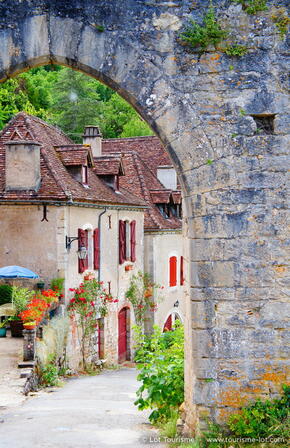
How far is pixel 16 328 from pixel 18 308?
1.63 feet

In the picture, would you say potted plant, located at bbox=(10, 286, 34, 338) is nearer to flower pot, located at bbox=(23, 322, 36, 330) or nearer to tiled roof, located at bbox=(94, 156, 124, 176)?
flower pot, located at bbox=(23, 322, 36, 330)

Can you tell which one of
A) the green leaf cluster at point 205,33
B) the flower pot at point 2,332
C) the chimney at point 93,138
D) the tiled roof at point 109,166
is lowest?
the flower pot at point 2,332

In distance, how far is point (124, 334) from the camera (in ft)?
66.5

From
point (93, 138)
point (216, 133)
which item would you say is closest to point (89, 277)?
point (93, 138)

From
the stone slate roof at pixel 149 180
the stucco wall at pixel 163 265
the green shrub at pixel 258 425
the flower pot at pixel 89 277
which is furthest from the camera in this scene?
the stone slate roof at pixel 149 180

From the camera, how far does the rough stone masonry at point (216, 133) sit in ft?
18.2

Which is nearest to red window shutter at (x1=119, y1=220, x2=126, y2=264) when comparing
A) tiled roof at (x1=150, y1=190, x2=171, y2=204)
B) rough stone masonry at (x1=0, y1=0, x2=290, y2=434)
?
tiled roof at (x1=150, y1=190, x2=171, y2=204)

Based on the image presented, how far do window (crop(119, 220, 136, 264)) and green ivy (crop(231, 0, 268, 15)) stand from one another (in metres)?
14.2

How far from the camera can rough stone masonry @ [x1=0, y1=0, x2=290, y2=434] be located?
5543 millimetres

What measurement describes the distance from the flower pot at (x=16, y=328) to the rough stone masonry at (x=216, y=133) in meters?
8.50

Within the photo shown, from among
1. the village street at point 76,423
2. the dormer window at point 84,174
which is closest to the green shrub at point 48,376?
the village street at point 76,423

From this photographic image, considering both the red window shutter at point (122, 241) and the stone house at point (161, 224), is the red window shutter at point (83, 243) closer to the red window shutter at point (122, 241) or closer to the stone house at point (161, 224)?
the red window shutter at point (122, 241)

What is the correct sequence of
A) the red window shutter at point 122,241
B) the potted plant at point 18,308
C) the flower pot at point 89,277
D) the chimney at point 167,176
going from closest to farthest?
1. the potted plant at point 18,308
2. the flower pot at point 89,277
3. the red window shutter at point 122,241
4. the chimney at point 167,176

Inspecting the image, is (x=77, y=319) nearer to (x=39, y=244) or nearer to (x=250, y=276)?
(x=39, y=244)
